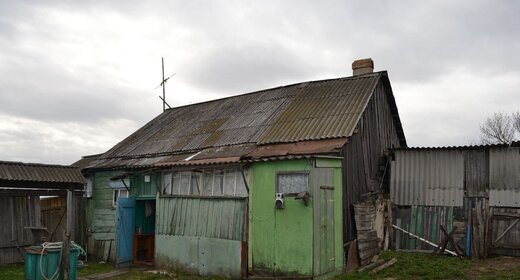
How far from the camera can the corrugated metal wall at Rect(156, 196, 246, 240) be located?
1361cm

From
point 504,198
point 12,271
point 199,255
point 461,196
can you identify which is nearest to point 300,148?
point 199,255

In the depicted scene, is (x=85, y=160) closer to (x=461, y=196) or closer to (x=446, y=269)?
(x=461, y=196)

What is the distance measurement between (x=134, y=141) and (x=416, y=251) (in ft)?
41.7

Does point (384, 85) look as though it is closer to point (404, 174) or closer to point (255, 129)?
point (404, 174)

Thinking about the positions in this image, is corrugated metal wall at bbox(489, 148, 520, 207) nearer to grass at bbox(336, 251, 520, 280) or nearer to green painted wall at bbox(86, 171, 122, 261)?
grass at bbox(336, 251, 520, 280)

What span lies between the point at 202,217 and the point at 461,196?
8164mm

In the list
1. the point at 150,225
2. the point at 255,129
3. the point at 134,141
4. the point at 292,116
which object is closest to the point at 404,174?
the point at 292,116

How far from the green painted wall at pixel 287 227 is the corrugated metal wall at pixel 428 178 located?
3683 millimetres

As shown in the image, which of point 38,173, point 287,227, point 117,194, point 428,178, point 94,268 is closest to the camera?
point 287,227

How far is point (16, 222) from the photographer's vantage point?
1636 centimetres

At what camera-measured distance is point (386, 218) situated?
50.5 feet

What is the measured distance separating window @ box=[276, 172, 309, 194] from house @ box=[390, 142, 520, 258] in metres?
4.79

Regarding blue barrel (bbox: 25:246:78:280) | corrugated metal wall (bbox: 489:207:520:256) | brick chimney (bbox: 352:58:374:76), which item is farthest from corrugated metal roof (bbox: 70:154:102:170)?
corrugated metal wall (bbox: 489:207:520:256)

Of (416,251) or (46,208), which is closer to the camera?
(416,251)
